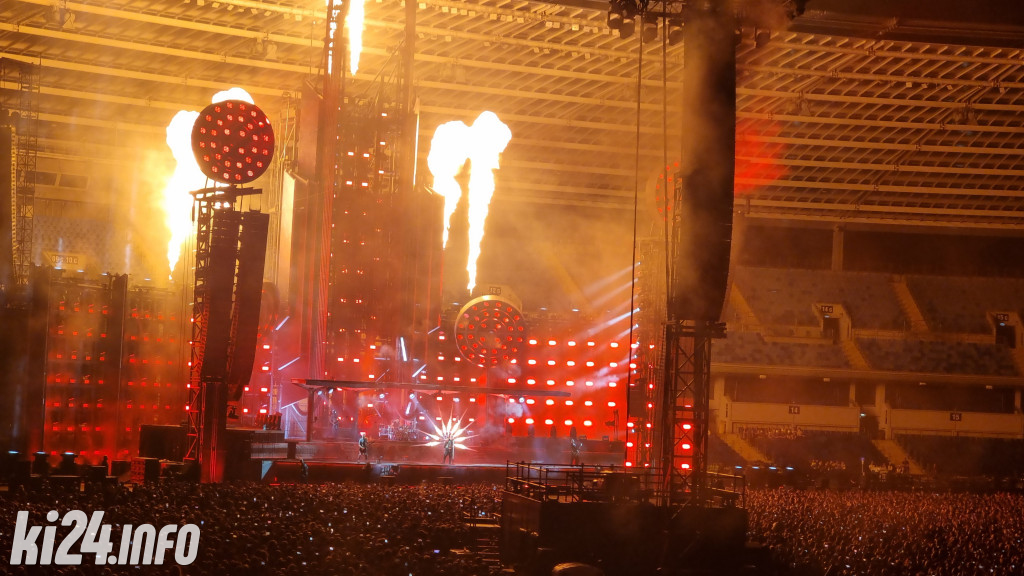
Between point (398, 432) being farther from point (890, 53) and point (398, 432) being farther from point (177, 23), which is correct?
point (890, 53)

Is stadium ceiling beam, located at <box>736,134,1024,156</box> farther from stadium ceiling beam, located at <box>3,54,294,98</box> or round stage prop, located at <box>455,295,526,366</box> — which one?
stadium ceiling beam, located at <box>3,54,294,98</box>

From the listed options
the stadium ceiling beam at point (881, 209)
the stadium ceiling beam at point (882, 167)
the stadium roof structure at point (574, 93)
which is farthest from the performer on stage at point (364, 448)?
the stadium ceiling beam at point (881, 209)

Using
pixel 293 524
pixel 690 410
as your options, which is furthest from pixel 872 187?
pixel 293 524

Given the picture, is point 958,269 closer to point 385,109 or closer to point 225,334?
point 385,109

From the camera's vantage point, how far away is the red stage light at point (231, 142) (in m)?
21.8

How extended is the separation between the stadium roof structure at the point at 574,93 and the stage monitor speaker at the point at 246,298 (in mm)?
14015

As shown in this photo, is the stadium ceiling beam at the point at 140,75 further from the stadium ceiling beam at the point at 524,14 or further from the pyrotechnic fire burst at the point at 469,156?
the stadium ceiling beam at the point at 524,14

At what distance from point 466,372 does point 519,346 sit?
6.96ft

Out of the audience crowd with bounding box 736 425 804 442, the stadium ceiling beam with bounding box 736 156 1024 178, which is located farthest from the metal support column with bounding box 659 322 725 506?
the stadium ceiling beam with bounding box 736 156 1024 178

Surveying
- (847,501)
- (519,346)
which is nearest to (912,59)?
(519,346)

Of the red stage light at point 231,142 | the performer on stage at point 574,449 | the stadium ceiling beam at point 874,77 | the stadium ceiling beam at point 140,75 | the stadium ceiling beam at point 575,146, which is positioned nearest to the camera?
the red stage light at point 231,142

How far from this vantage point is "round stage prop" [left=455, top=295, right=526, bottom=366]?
36562 millimetres

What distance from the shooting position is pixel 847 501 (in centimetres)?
2306

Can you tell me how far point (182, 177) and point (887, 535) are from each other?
28889mm
